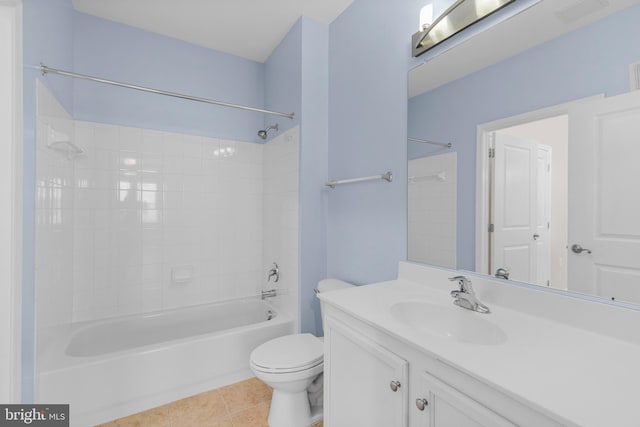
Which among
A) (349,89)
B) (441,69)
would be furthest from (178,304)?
(441,69)

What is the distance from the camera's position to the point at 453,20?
1.26 m

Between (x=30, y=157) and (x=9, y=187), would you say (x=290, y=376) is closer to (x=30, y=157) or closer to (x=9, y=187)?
(x=9, y=187)

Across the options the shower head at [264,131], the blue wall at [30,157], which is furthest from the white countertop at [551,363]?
the shower head at [264,131]

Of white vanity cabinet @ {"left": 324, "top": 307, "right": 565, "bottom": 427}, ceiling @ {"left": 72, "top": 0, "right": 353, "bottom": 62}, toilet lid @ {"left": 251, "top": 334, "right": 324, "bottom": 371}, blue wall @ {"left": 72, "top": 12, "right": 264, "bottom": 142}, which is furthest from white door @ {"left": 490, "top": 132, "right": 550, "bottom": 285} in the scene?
blue wall @ {"left": 72, "top": 12, "right": 264, "bottom": 142}

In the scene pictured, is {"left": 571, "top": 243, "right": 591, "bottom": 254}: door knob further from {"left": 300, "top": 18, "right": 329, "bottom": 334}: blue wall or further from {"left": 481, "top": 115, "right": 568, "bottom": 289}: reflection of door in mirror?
{"left": 300, "top": 18, "right": 329, "bottom": 334}: blue wall

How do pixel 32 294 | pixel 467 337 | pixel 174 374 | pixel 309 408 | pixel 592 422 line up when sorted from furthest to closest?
pixel 174 374 < pixel 309 408 < pixel 32 294 < pixel 467 337 < pixel 592 422

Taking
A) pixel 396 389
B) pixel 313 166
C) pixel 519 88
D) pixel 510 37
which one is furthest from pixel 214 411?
pixel 510 37

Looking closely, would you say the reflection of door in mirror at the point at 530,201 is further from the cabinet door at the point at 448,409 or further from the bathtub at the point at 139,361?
the bathtub at the point at 139,361

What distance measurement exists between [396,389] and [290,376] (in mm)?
753

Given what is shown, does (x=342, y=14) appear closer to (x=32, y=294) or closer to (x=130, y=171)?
(x=130, y=171)

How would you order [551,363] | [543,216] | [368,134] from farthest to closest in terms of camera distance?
[368,134] < [543,216] < [551,363]

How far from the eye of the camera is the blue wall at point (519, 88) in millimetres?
833

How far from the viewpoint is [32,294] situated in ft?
4.11

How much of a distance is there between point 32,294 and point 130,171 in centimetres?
121
